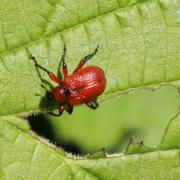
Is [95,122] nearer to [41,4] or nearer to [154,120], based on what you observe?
[154,120]

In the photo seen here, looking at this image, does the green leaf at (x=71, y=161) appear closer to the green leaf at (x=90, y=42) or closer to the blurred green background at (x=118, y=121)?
the green leaf at (x=90, y=42)

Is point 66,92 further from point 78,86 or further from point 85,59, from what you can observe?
point 85,59

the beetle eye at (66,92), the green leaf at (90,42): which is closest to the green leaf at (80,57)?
the green leaf at (90,42)

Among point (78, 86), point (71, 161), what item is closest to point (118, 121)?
A: point (78, 86)

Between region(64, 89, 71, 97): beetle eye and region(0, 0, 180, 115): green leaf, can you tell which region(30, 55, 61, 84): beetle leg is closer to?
region(0, 0, 180, 115): green leaf

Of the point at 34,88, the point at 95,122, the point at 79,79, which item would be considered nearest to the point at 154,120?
the point at 95,122
